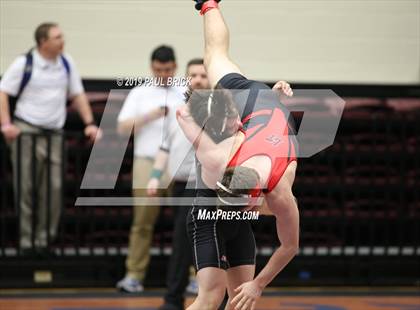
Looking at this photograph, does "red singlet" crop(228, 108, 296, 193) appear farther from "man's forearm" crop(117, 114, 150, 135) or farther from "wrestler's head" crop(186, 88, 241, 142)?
"man's forearm" crop(117, 114, 150, 135)

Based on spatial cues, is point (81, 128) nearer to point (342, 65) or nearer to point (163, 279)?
point (163, 279)

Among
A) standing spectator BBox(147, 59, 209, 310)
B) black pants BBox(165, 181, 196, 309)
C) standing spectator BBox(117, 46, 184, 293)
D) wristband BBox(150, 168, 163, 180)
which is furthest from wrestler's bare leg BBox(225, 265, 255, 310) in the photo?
standing spectator BBox(117, 46, 184, 293)

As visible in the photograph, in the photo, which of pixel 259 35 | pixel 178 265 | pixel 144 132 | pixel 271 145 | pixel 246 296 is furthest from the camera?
pixel 259 35

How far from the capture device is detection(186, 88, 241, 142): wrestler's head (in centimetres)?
518

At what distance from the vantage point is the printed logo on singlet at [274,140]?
208 inches

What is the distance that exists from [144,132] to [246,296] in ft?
10.4

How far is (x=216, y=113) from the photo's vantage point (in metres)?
5.18

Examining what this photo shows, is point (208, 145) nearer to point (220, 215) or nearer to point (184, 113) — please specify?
point (184, 113)

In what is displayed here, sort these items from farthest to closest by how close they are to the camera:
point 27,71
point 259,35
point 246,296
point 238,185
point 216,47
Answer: point 259,35 → point 27,71 → point 216,47 → point 246,296 → point 238,185

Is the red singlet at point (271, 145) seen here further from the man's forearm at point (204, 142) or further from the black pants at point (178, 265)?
the black pants at point (178, 265)

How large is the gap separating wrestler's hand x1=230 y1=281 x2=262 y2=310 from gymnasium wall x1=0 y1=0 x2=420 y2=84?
165 inches

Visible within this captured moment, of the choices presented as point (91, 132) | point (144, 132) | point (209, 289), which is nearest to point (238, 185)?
point (209, 289)

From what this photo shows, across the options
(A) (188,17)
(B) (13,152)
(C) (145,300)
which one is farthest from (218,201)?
(A) (188,17)

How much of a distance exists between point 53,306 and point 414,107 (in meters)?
3.67
